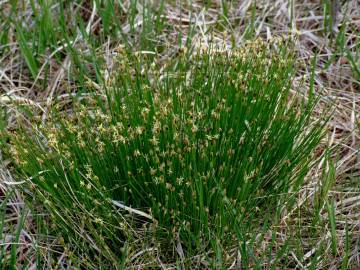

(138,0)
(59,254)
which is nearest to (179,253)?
(59,254)

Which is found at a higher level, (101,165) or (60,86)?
(101,165)

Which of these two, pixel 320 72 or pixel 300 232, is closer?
pixel 300 232

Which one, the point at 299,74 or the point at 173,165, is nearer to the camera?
the point at 173,165

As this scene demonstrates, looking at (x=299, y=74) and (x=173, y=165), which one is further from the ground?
(x=173, y=165)

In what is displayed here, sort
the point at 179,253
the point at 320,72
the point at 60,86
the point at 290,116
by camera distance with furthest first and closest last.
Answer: the point at 60,86
the point at 320,72
the point at 290,116
the point at 179,253

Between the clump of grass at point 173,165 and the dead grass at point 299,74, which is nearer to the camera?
the clump of grass at point 173,165

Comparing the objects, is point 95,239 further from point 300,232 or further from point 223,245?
point 300,232

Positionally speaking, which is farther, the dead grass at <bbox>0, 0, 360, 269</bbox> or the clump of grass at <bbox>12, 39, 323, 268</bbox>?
the dead grass at <bbox>0, 0, 360, 269</bbox>

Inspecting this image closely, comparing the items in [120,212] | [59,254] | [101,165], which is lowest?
[59,254]
